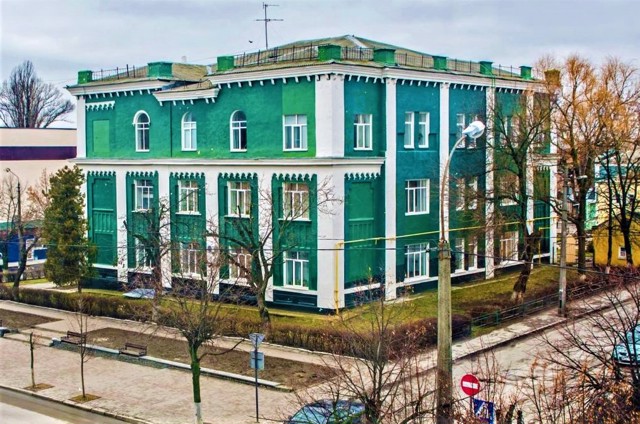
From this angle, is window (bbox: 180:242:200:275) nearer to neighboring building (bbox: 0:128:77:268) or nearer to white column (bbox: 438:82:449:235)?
white column (bbox: 438:82:449:235)

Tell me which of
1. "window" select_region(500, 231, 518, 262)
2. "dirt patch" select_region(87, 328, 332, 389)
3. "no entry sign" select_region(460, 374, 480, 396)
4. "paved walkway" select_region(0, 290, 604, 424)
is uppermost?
"window" select_region(500, 231, 518, 262)

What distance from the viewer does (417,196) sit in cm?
3862

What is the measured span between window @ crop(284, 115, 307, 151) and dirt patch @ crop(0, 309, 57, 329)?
1332 centimetres

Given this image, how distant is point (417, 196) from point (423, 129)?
3.19 m

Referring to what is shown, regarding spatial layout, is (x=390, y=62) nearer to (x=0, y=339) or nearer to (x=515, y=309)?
(x=515, y=309)

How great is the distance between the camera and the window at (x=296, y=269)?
3528 cm

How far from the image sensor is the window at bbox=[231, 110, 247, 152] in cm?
3770

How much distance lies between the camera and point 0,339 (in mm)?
33312

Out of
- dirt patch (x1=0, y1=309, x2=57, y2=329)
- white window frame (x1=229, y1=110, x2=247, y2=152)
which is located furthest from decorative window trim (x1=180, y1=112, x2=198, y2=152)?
dirt patch (x1=0, y1=309, x2=57, y2=329)

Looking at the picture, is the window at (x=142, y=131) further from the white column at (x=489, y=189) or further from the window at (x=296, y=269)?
the white column at (x=489, y=189)

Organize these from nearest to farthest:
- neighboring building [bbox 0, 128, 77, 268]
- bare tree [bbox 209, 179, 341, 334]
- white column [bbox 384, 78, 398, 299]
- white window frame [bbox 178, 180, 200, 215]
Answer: bare tree [bbox 209, 179, 341, 334], white column [bbox 384, 78, 398, 299], white window frame [bbox 178, 180, 200, 215], neighboring building [bbox 0, 128, 77, 268]

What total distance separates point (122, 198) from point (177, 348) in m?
14.1

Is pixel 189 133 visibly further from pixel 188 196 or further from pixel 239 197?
pixel 239 197

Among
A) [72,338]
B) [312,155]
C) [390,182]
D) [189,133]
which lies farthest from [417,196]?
[72,338]
